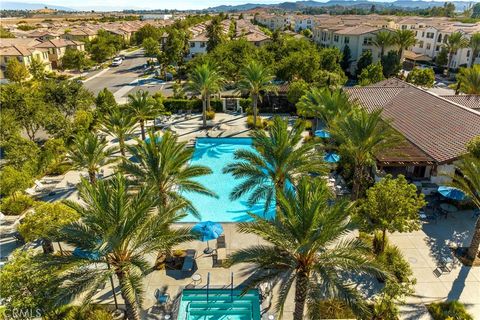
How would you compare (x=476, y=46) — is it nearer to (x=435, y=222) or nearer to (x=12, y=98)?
(x=435, y=222)

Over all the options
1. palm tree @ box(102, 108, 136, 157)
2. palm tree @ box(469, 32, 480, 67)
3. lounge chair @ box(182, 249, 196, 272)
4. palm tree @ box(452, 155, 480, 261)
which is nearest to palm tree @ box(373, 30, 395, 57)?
palm tree @ box(469, 32, 480, 67)

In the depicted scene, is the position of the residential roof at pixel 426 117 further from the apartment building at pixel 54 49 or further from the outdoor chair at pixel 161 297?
the apartment building at pixel 54 49

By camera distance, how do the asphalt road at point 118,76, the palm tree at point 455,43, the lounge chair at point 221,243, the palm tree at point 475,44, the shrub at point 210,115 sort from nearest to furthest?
the lounge chair at point 221,243 < the shrub at point 210,115 < the asphalt road at point 118,76 < the palm tree at point 475,44 < the palm tree at point 455,43

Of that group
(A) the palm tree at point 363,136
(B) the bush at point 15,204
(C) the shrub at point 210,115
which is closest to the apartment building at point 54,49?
(C) the shrub at point 210,115

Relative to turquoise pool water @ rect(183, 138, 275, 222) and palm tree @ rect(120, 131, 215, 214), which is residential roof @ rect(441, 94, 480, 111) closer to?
turquoise pool water @ rect(183, 138, 275, 222)

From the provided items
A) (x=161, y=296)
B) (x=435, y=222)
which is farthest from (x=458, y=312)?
(x=161, y=296)

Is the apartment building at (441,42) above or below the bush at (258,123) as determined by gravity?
above

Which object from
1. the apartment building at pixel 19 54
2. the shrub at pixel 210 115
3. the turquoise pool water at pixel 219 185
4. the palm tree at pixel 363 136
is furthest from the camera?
the apartment building at pixel 19 54
